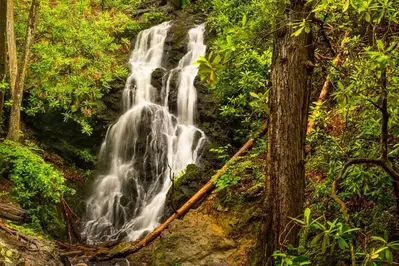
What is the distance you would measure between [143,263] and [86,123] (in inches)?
258

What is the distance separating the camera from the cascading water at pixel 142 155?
12.2m

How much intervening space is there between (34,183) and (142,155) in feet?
16.7

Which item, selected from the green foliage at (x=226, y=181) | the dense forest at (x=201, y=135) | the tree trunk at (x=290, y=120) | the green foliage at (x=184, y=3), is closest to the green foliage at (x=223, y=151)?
the dense forest at (x=201, y=135)

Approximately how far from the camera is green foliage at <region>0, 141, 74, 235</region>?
29.9 feet

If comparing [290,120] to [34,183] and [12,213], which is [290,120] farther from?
[34,183]

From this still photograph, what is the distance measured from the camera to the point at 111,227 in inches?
478

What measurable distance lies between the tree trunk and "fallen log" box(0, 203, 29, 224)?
5968 millimetres

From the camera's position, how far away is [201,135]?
13.7 meters

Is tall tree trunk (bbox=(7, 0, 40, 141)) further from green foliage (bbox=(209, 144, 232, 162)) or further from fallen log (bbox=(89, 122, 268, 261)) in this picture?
green foliage (bbox=(209, 144, 232, 162))

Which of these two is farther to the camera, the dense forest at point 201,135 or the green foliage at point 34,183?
the green foliage at point 34,183

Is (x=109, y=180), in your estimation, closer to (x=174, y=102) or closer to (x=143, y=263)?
(x=174, y=102)

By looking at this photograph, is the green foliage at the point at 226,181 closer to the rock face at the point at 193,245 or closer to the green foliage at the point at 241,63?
the rock face at the point at 193,245

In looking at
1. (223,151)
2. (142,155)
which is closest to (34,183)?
(223,151)

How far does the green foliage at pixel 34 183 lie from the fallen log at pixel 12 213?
0.87 m
